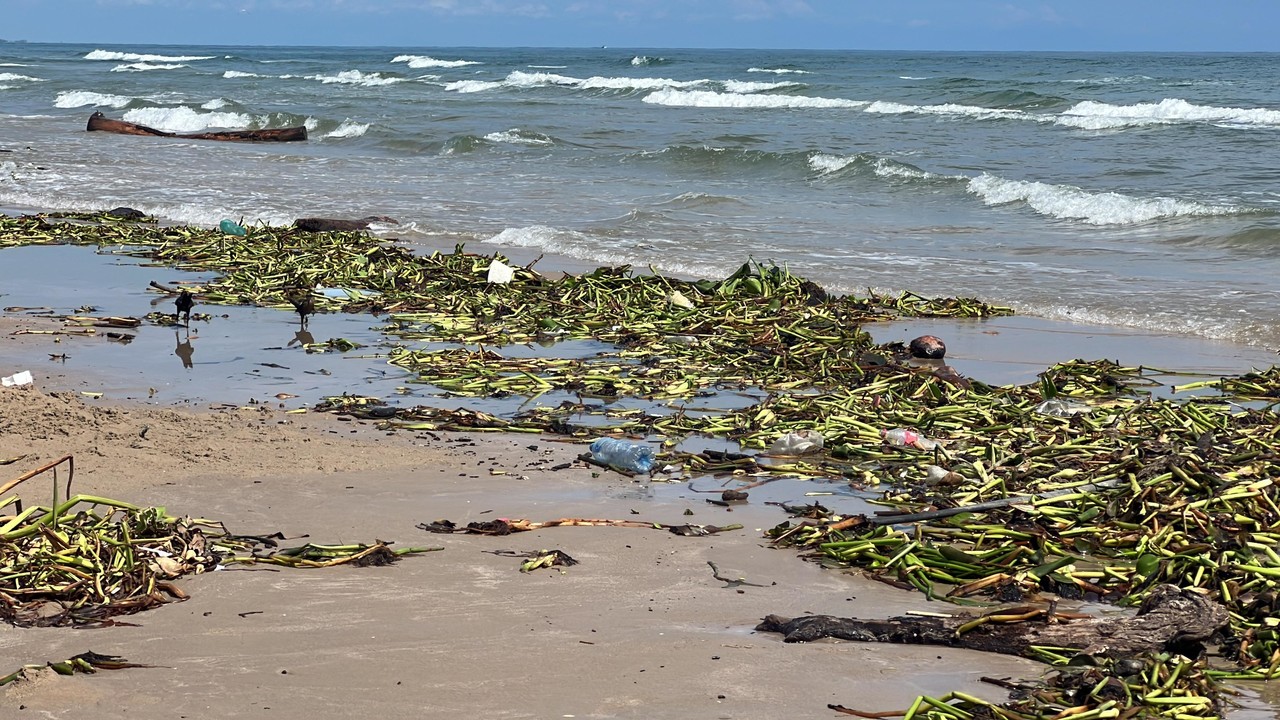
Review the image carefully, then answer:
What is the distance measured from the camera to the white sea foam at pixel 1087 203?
51.2 feet

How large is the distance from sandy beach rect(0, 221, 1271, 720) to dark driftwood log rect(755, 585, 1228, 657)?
0.07 m

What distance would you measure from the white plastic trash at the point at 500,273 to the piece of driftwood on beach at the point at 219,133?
16.7 m

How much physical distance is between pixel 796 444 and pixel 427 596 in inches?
92.1

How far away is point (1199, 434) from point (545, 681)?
12.6 ft

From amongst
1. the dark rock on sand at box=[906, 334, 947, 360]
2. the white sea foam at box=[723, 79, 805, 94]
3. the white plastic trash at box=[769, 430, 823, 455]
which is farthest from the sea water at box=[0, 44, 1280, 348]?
the white sea foam at box=[723, 79, 805, 94]

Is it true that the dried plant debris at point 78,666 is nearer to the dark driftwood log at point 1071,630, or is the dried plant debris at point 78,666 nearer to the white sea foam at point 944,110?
the dark driftwood log at point 1071,630

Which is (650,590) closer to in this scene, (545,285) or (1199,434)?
(1199,434)

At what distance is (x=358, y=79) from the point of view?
2382 inches

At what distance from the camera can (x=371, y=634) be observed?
372cm

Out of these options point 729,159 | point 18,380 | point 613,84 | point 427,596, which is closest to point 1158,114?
point 729,159

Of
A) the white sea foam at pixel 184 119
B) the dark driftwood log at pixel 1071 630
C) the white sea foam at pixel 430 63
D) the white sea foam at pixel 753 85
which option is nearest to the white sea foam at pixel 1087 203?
the dark driftwood log at pixel 1071 630

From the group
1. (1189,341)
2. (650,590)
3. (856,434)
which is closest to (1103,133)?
(1189,341)

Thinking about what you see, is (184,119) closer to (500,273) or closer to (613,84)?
(613,84)

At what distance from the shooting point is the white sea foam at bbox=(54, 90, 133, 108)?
39.3m
